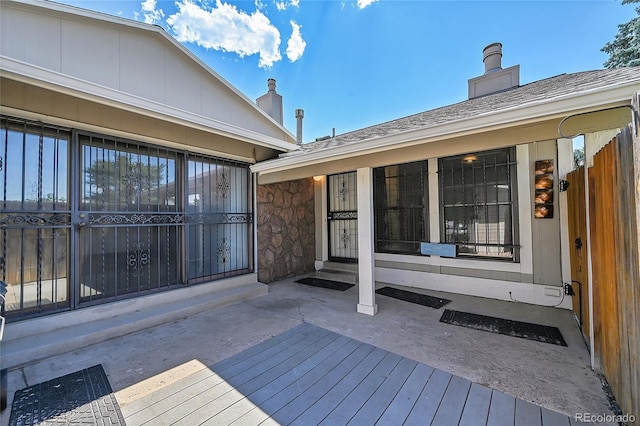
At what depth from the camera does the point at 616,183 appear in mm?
1751

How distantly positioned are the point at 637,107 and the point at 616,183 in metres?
0.64

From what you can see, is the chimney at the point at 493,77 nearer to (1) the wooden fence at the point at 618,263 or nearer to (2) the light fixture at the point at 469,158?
(2) the light fixture at the point at 469,158

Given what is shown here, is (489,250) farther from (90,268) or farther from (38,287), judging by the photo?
(38,287)

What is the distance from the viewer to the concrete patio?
2062mm

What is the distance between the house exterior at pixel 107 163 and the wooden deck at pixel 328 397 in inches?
85.4

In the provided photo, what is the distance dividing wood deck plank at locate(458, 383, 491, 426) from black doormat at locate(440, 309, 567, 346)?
4.81 feet

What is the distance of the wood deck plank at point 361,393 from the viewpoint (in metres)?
1.88

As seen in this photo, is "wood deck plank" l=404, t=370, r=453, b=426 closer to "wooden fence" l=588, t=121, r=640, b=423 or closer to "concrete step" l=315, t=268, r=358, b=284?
"wooden fence" l=588, t=121, r=640, b=423

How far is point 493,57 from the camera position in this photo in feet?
21.9

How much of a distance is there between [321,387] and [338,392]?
0.51 ft

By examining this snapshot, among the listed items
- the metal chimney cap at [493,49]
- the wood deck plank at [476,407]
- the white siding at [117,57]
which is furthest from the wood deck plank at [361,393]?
the metal chimney cap at [493,49]

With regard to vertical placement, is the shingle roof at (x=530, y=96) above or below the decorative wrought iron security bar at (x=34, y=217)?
above

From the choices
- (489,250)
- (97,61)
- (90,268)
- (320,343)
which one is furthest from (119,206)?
(489,250)

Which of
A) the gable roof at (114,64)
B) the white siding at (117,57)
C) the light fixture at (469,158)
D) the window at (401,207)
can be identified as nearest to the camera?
the gable roof at (114,64)
